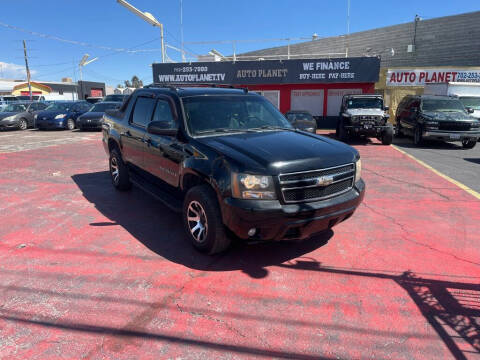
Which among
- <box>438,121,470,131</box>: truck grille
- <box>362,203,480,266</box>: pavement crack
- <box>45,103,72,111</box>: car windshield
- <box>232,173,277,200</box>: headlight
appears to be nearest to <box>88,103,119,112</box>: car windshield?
<box>45,103,72,111</box>: car windshield

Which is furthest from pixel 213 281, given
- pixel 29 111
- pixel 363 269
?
pixel 29 111

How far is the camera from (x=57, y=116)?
61.1 ft

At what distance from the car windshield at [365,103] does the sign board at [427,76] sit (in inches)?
292

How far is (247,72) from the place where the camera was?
800 inches

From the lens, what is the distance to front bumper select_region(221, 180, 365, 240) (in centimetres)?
324

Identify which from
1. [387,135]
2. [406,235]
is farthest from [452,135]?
[406,235]

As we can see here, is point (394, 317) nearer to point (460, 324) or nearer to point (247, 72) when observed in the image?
point (460, 324)

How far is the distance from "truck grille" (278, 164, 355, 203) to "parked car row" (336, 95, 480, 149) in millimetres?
9862

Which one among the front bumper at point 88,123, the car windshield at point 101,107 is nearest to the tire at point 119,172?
the front bumper at point 88,123

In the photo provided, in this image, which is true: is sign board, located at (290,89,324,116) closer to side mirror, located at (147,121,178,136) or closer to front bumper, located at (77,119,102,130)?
front bumper, located at (77,119,102,130)

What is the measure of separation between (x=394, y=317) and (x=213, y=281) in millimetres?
1642

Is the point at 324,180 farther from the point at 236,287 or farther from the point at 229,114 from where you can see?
the point at 229,114

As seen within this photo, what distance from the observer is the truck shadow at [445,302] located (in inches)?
101

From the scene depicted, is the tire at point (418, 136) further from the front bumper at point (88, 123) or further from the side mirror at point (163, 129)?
the front bumper at point (88, 123)
